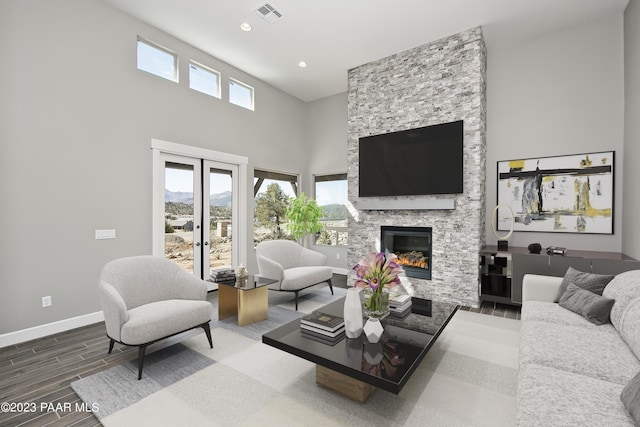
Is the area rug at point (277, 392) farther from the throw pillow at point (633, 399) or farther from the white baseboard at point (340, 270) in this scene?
the white baseboard at point (340, 270)

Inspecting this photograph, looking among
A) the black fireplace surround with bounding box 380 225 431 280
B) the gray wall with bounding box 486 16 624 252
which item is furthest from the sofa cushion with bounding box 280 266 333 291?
the gray wall with bounding box 486 16 624 252

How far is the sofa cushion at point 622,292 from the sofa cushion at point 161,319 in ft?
10.9

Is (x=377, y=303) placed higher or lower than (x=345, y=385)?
higher

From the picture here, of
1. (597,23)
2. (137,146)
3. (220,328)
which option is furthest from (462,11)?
(220,328)

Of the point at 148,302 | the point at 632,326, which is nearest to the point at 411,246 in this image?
the point at 632,326

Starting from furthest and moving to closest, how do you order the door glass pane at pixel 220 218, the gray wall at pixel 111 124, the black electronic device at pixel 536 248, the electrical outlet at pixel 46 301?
the door glass pane at pixel 220 218 < the black electronic device at pixel 536 248 < the electrical outlet at pixel 46 301 < the gray wall at pixel 111 124

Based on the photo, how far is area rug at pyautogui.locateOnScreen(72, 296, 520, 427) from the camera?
187 centimetres

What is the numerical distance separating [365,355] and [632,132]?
13.7 ft

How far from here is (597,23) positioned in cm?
395

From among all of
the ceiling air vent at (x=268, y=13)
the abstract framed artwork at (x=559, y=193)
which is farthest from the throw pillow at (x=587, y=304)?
the ceiling air vent at (x=268, y=13)

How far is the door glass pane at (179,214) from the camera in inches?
175

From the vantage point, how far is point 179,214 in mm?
4574

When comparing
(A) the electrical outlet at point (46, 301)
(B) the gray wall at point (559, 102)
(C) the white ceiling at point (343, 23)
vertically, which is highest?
(C) the white ceiling at point (343, 23)

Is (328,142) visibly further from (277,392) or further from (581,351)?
(581,351)
